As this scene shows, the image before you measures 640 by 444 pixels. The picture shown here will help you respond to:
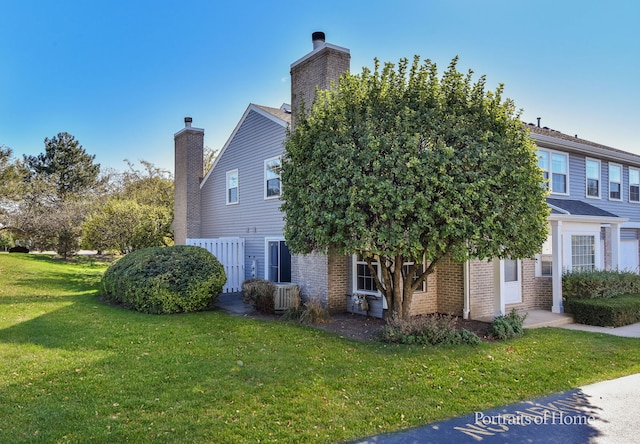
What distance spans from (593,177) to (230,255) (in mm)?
13803

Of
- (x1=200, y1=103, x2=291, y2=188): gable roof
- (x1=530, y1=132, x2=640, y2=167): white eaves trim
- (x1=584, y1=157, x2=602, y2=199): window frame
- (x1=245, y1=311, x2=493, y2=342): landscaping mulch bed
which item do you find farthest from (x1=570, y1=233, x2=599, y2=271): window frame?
(x1=200, y1=103, x2=291, y2=188): gable roof

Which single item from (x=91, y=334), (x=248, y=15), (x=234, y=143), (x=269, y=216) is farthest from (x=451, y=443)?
(x=234, y=143)

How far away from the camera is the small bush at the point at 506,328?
823 centimetres

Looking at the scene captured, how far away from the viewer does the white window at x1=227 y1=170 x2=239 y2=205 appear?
16.2 metres

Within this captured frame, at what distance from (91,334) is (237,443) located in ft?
18.2

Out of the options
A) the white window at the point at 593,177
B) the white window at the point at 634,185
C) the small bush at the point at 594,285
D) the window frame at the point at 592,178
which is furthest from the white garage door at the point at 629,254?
the small bush at the point at 594,285

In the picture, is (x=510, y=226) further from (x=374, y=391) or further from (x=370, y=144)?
(x=374, y=391)

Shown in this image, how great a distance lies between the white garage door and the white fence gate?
14.7 meters

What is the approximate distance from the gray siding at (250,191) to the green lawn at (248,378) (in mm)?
5224

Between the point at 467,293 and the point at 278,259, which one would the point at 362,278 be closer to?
the point at 467,293

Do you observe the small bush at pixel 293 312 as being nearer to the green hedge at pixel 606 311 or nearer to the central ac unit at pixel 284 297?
the central ac unit at pixel 284 297

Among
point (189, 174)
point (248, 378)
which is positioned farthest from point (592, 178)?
point (189, 174)

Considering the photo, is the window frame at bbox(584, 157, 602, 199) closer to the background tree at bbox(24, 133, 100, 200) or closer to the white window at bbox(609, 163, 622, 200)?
the white window at bbox(609, 163, 622, 200)

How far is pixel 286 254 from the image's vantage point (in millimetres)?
13391
